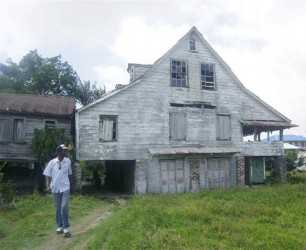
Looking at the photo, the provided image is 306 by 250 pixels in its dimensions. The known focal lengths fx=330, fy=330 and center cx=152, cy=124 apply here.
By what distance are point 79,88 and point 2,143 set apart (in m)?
25.7

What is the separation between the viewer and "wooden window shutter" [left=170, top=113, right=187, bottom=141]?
20344 millimetres

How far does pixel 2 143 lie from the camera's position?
1831 centimetres

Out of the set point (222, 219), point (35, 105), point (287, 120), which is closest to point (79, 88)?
point (35, 105)

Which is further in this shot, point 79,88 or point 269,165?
point 79,88

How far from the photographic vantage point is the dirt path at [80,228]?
833 centimetres

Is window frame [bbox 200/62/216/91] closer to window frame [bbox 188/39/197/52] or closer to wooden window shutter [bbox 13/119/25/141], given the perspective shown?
window frame [bbox 188/39/197/52]

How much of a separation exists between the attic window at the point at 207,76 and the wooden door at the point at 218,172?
4.80 m

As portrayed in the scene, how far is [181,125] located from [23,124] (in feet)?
30.6

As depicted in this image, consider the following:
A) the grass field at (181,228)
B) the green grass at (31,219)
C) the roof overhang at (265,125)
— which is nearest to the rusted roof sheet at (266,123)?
the roof overhang at (265,125)

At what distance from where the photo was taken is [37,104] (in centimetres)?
2002

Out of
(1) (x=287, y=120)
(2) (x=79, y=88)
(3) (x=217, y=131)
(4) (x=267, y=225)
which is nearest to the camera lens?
(4) (x=267, y=225)

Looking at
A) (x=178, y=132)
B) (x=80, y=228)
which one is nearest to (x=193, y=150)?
(x=178, y=132)

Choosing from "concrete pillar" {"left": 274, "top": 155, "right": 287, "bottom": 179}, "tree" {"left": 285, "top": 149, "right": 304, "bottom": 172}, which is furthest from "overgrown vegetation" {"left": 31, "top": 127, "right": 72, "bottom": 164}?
"tree" {"left": 285, "top": 149, "right": 304, "bottom": 172}

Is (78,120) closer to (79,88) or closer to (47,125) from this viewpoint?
(47,125)
